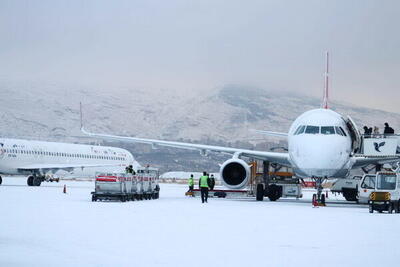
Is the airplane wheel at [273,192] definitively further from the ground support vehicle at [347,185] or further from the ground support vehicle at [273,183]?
the ground support vehicle at [347,185]

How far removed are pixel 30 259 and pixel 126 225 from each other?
22.5 feet

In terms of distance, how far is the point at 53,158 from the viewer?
2426 inches

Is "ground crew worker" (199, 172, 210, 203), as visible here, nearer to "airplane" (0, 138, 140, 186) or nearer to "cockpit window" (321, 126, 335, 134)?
"cockpit window" (321, 126, 335, 134)

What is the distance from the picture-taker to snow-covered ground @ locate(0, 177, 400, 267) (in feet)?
38.8

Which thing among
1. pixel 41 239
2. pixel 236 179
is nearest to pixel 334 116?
pixel 236 179

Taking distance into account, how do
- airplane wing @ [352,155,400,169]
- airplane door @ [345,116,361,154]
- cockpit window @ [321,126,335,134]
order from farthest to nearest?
airplane door @ [345,116,361,154], airplane wing @ [352,155,400,169], cockpit window @ [321,126,335,134]


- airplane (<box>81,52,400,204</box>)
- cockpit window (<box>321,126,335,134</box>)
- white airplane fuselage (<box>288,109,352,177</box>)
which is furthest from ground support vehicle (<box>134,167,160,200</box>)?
cockpit window (<box>321,126,335,134</box>)

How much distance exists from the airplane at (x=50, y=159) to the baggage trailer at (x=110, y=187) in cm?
2547

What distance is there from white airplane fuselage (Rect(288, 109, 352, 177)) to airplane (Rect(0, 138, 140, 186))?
30.4m

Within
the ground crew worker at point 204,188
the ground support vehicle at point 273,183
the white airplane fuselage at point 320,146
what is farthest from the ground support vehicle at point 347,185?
the ground crew worker at point 204,188

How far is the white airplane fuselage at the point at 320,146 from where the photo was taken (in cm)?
3003

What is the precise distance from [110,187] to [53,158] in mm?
30558

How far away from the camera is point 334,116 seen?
106 ft

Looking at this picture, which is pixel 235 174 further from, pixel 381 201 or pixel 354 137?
pixel 381 201
